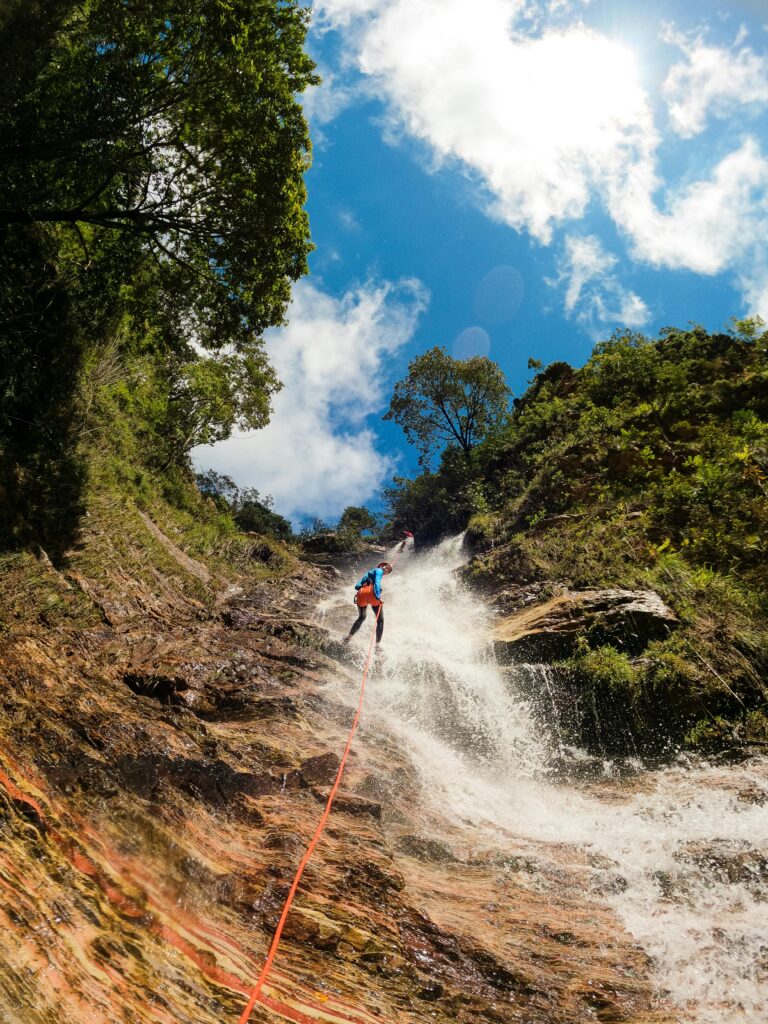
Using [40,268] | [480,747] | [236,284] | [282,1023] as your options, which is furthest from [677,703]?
[40,268]

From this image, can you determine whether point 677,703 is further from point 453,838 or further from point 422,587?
point 422,587

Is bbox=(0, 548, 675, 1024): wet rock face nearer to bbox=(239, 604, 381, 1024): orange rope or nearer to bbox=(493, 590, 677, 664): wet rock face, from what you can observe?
bbox=(239, 604, 381, 1024): orange rope

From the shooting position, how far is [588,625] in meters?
9.00

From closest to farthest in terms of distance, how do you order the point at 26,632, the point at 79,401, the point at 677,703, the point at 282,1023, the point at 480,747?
the point at 282,1023, the point at 26,632, the point at 677,703, the point at 480,747, the point at 79,401

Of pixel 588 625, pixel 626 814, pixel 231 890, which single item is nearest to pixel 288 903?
pixel 231 890

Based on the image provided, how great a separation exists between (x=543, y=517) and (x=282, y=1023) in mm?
13735

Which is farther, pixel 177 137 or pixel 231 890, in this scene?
pixel 177 137

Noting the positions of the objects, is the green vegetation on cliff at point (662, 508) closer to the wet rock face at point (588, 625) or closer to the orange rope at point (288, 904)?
the wet rock face at point (588, 625)

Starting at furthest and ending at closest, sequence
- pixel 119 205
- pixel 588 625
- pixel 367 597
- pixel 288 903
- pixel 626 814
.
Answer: pixel 367 597 < pixel 119 205 < pixel 588 625 < pixel 626 814 < pixel 288 903

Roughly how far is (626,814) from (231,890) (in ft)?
15.8

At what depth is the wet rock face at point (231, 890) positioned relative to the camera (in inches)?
89.5

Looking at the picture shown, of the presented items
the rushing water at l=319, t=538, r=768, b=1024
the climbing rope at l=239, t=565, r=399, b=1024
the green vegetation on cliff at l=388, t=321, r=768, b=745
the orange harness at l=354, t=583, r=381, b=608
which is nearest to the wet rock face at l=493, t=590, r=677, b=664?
the green vegetation on cliff at l=388, t=321, r=768, b=745

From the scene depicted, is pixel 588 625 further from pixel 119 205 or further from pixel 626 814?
A: pixel 119 205

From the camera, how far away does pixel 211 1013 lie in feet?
7.47
